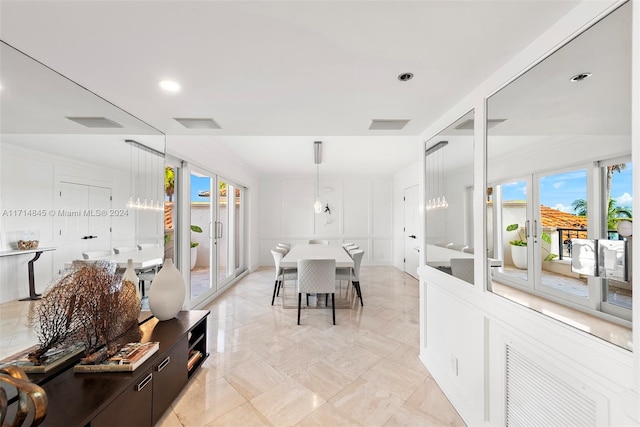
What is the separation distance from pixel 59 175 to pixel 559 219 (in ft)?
8.73

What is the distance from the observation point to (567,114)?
1044mm

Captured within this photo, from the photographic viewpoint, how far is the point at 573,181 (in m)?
0.99

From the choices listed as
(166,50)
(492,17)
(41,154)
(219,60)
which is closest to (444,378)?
(492,17)

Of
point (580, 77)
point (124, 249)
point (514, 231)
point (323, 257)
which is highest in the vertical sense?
point (580, 77)

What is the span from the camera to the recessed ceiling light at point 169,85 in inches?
62.7

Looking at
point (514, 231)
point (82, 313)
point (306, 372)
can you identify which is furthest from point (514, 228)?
point (82, 313)

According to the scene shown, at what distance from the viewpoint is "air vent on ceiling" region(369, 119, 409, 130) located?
222 centimetres

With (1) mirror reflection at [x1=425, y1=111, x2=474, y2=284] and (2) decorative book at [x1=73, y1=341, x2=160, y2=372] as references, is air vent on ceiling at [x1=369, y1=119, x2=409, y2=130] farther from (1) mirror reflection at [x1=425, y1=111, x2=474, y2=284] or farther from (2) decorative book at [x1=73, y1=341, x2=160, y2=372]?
(2) decorative book at [x1=73, y1=341, x2=160, y2=372]

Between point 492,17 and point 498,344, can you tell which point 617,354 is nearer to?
point 498,344

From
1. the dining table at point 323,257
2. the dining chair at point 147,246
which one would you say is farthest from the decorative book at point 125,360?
the dining table at point 323,257

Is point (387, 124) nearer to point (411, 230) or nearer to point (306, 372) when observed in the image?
point (306, 372)

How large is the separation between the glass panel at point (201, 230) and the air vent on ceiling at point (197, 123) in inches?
60.2

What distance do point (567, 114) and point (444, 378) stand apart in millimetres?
2001

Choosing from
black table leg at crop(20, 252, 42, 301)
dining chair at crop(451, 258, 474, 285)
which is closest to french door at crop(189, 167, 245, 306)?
black table leg at crop(20, 252, 42, 301)
